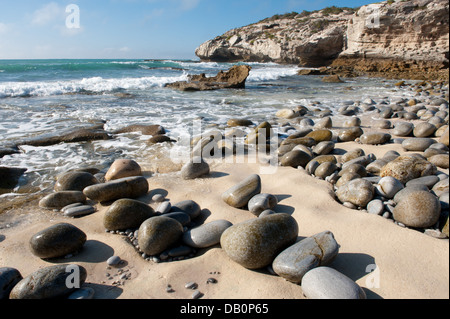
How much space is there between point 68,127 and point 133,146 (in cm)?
219

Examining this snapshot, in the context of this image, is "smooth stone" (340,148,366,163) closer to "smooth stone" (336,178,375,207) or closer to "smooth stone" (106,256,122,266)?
"smooth stone" (336,178,375,207)

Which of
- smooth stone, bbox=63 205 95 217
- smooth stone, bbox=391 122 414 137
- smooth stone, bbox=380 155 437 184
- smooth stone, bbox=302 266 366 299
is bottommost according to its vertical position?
smooth stone, bbox=63 205 95 217

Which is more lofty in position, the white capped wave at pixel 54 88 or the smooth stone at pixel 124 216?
the white capped wave at pixel 54 88

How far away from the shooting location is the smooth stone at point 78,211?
2756 millimetres

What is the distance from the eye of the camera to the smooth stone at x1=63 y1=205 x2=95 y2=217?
276 centimetres

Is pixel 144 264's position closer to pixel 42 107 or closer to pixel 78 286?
pixel 78 286

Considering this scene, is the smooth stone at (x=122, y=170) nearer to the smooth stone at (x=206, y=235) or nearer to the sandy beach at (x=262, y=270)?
the sandy beach at (x=262, y=270)

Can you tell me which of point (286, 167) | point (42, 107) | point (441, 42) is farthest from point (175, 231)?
point (441, 42)

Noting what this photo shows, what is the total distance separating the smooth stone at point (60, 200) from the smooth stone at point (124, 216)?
74 cm

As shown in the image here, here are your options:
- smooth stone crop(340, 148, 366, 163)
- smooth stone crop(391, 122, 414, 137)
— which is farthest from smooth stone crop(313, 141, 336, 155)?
smooth stone crop(391, 122, 414, 137)


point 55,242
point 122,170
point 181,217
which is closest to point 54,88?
point 122,170

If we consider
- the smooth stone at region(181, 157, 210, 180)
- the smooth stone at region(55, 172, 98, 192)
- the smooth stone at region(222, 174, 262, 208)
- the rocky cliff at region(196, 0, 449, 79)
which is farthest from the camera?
the rocky cliff at region(196, 0, 449, 79)

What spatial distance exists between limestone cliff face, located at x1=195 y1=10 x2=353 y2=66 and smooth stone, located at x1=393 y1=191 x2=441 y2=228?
32530 mm

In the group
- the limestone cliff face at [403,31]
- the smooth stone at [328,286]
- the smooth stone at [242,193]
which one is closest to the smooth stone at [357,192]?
the smooth stone at [242,193]
